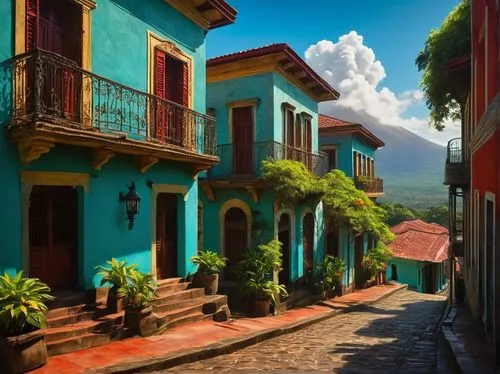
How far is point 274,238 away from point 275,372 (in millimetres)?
7793

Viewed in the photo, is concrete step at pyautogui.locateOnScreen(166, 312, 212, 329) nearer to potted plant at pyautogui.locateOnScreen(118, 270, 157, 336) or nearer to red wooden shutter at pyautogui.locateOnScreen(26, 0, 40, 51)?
potted plant at pyautogui.locateOnScreen(118, 270, 157, 336)

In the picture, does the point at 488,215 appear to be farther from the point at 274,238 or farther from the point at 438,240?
the point at 438,240

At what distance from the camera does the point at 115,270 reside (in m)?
8.34

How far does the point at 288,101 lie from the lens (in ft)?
52.1

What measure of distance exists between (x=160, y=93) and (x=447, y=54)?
11069mm

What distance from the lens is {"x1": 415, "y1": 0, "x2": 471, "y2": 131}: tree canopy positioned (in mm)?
15289

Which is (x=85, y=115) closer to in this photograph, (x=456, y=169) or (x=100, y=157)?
(x=100, y=157)

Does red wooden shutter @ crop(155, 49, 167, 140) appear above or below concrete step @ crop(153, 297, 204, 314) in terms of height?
above

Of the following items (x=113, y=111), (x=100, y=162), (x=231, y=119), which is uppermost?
(x=231, y=119)

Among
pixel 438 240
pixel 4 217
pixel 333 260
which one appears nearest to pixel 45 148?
pixel 4 217

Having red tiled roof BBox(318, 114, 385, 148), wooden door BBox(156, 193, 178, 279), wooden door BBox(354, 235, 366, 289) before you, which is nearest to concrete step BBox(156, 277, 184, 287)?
wooden door BBox(156, 193, 178, 279)

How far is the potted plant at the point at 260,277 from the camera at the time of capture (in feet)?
41.8

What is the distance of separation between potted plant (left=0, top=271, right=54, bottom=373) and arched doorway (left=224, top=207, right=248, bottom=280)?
9070mm

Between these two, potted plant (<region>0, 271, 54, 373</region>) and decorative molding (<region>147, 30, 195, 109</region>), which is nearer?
potted plant (<region>0, 271, 54, 373</region>)
